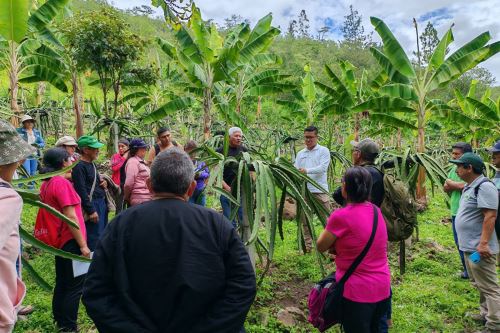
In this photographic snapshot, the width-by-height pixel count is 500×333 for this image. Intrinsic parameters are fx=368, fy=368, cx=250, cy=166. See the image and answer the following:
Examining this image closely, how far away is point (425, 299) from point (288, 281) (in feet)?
5.27

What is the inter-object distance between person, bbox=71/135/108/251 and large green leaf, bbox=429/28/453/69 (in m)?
6.85

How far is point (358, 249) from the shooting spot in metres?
2.40

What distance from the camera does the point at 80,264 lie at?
3.09 m

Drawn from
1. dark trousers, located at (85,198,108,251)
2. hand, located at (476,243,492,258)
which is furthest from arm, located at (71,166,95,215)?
hand, located at (476,243,492,258)

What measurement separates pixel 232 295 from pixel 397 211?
259 centimetres

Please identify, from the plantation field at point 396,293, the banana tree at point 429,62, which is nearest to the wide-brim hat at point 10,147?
the plantation field at point 396,293

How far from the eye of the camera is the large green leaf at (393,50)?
7371 millimetres

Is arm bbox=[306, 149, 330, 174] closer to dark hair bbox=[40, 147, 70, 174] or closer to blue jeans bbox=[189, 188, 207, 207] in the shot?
blue jeans bbox=[189, 188, 207, 207]

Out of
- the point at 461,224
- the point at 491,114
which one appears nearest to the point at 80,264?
the point at 461,224

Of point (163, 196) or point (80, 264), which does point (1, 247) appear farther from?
point (80, 264)

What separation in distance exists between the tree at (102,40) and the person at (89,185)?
12.5ft

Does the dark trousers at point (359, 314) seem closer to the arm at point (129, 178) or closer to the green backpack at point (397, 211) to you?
the green backpack at point (397, 211)

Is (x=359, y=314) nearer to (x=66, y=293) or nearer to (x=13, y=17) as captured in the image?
(x=66, y=293)

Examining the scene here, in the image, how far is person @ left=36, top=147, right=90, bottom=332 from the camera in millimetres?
3049
